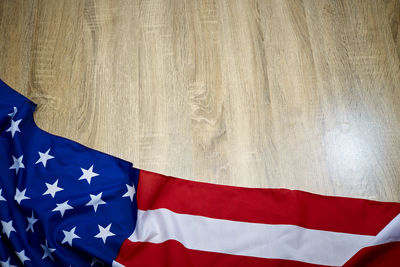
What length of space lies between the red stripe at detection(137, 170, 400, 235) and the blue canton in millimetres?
84

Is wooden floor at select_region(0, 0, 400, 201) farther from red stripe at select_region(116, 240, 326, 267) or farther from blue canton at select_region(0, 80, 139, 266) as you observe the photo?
red stripe at select_region(116, 240, 326, 267)

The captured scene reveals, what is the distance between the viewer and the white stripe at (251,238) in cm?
97

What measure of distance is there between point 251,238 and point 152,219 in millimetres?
293

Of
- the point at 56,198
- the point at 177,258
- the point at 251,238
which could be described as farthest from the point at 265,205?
the point at 56,198

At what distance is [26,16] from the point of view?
1331 millimetres

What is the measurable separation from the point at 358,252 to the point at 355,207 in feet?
0.48

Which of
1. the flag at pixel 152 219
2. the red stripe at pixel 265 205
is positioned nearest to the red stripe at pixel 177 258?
the flag at pixel 152 219

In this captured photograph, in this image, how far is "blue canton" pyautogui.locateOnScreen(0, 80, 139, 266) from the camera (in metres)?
0.97

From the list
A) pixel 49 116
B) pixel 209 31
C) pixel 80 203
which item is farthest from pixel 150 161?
pixel 209 31

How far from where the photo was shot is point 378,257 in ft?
3.09

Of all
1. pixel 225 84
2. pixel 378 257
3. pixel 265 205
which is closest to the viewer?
pixel 378 257

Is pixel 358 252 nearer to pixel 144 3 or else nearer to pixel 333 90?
pixel 333 90

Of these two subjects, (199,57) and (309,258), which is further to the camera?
(199,57)

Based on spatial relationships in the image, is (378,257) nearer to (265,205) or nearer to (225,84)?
(265,205)
